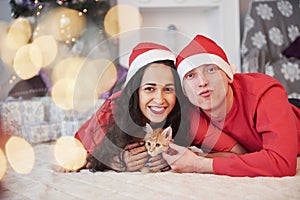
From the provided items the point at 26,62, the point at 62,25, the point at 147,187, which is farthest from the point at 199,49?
the point at 26,62

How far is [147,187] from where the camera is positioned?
0.93m

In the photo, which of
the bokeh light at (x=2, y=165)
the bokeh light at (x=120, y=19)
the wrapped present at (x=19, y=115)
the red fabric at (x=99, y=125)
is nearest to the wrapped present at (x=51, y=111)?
the wrapped present at (x=19, y=115)

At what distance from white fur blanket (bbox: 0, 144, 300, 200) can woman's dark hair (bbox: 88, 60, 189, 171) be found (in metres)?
0.09

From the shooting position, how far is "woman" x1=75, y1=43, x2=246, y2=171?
931 mm

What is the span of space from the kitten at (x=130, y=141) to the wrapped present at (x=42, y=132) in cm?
98

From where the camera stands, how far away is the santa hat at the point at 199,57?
95 centimetres

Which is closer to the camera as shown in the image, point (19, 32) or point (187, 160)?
point (187, 160)

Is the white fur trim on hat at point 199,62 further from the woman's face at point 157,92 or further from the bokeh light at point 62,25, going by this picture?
the bokeh light at point 62,25

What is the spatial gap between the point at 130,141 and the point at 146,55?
0.21m

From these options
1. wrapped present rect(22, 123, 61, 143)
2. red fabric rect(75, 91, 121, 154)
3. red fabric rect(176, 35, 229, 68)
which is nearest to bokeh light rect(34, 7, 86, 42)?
wrapped present rect(22, 123, 61, 143)

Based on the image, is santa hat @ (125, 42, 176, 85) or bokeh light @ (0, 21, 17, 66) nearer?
santa hat @ (125, 42, 176, 85)

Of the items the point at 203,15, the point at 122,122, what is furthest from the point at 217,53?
the point at 203,15

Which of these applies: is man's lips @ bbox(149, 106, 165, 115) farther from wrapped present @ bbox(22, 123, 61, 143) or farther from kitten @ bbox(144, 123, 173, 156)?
wrapped present @ bbox(22, 123, 61, 143)

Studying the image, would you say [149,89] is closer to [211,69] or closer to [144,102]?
[144,102]
